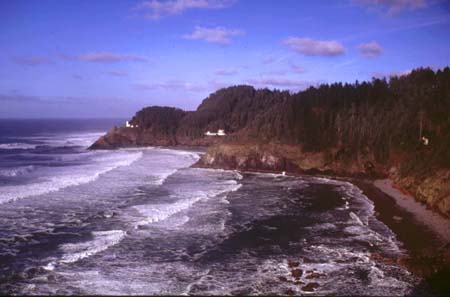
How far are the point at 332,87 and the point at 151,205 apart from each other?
53496mm

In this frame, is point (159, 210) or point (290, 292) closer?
point (290, 292)

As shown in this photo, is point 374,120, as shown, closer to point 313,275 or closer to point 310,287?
point 313,275

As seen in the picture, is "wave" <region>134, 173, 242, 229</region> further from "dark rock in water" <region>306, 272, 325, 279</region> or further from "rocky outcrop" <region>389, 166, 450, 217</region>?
"rocky outcrop" <region>389, 166, 450, 217</region>

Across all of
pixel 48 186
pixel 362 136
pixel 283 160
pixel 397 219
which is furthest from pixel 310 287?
pixel 362 136

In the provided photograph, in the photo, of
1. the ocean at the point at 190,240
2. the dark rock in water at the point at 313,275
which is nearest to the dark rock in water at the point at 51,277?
the ocean at the point at 190,240

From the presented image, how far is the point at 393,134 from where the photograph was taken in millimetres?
58188

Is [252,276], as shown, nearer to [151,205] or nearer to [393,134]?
[151,205]

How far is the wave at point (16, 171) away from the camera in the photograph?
5175cm

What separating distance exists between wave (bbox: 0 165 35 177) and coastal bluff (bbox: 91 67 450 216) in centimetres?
2283

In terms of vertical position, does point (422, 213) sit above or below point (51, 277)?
above

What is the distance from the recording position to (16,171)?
177ft

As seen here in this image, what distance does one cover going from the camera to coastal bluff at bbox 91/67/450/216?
154ft

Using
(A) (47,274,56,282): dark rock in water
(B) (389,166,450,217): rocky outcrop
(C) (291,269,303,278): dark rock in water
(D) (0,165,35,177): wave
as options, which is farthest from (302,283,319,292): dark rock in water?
(D) (0,165,35,177): wave

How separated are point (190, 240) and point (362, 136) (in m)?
39.4
